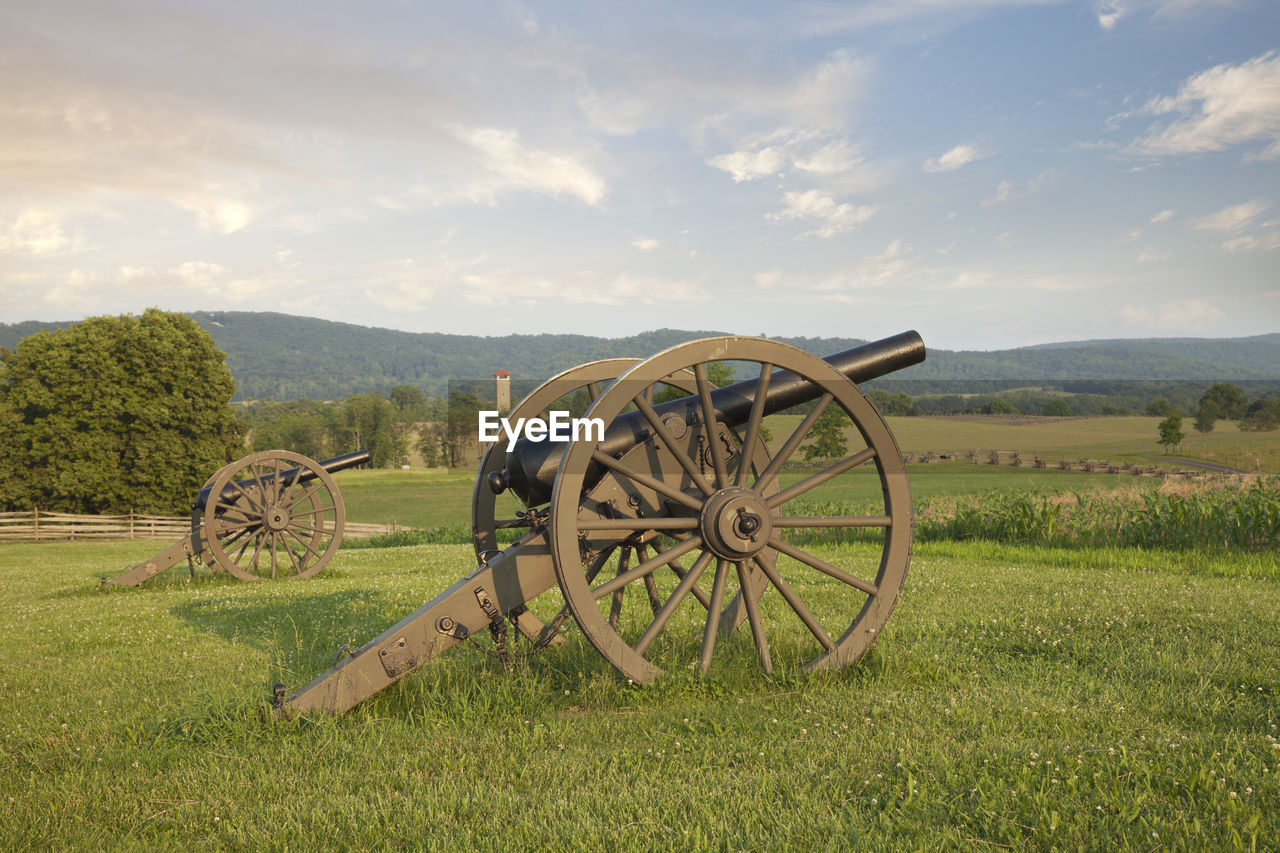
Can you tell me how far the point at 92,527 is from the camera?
29938 mm

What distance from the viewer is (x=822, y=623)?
23.2 feet

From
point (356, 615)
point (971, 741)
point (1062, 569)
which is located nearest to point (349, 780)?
point (971, 741)

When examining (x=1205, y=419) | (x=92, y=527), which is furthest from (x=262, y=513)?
(x=1205, y=419)

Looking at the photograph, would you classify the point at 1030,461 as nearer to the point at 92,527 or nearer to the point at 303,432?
the point at 92,527

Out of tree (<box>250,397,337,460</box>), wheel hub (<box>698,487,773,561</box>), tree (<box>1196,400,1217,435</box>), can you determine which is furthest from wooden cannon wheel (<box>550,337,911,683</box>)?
tree (<box>250,397,337,460</box>)

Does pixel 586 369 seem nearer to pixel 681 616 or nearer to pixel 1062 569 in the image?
pixel 681 616

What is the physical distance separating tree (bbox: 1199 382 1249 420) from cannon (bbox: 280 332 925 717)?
64.9 metres

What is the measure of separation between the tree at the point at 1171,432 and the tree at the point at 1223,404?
22.9 ft

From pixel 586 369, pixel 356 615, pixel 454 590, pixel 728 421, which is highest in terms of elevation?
pixel 586 369

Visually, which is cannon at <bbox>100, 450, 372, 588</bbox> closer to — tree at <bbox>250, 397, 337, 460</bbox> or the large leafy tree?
the large leafy tree

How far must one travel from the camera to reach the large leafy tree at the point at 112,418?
33.9 m

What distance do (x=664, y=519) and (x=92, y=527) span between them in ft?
108

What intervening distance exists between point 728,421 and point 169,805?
12.8 feet

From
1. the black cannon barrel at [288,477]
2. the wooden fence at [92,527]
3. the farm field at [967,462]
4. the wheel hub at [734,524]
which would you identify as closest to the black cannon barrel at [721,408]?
the wheel hub at [734,524]
